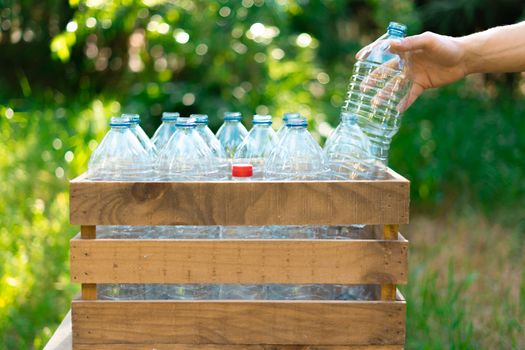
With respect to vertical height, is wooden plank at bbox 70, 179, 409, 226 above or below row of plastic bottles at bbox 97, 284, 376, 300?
above

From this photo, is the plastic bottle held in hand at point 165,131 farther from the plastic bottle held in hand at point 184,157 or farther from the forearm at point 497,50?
the forearm at point 497,50

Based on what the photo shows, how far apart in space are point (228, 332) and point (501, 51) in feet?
4.37

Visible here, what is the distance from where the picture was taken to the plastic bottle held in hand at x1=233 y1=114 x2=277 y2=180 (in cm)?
238

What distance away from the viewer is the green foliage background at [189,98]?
14.0 feet

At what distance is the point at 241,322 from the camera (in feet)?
6.95

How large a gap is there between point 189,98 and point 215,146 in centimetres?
288

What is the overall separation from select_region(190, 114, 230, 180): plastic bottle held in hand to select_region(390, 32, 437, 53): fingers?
58 cm

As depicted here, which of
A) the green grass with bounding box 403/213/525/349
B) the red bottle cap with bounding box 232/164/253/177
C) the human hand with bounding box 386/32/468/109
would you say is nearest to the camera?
the red bottle cap with bounding box 232/164/253/177

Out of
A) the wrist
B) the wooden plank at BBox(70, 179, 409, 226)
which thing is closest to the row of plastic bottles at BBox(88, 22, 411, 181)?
the wooden plank at BBox(70, 179, 409, 226)

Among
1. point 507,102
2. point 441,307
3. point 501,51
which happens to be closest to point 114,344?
point 501,51

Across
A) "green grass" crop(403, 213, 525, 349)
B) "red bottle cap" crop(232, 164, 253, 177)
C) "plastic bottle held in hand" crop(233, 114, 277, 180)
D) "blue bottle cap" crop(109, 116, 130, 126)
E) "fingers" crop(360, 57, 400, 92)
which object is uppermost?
"fingers" crop(360, 57, 400, 92)

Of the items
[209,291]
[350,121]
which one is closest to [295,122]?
[350,121]

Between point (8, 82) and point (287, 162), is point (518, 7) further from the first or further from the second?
point (287, 162)

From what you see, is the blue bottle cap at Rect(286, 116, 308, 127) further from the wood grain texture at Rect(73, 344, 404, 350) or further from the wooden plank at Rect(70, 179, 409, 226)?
the wood grain texture at Rect(73, 344, 404, 350)
